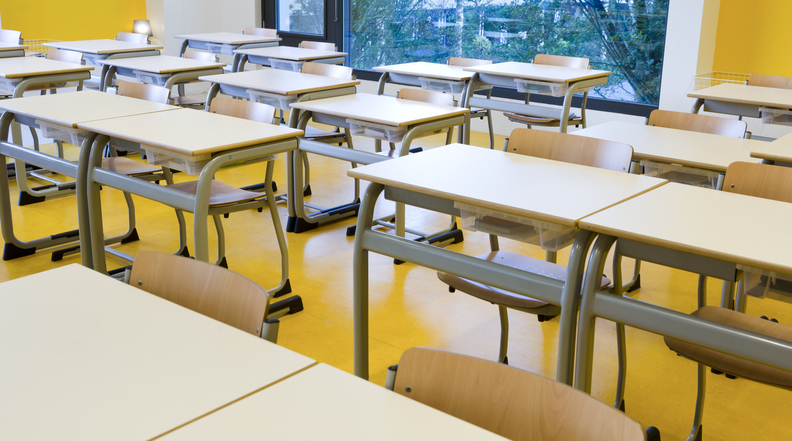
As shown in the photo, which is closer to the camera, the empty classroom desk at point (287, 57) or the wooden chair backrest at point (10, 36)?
the empty classroom desk at point (287, 57)

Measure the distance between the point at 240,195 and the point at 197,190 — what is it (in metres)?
0.50

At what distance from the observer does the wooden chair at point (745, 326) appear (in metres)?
1.81

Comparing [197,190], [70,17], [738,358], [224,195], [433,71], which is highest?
[70,17]

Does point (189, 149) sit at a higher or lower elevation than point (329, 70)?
lower

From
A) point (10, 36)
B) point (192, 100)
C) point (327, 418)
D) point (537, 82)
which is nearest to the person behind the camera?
point (327, 418)

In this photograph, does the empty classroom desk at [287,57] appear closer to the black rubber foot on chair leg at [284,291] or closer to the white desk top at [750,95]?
the black rubber foot on chair leg at [284,291]

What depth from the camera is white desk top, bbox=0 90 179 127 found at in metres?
3.22

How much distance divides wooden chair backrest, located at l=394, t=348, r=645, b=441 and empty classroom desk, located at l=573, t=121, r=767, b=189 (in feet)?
6.07

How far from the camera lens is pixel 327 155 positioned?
A: 381 cm

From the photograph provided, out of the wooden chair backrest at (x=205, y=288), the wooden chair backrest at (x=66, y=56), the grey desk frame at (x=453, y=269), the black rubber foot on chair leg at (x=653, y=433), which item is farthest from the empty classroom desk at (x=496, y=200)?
the wooden chair backrest at (x=66, y=56)

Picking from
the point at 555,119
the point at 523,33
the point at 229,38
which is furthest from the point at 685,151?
the point at 229,38

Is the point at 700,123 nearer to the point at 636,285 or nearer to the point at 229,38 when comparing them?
the point at 636,285

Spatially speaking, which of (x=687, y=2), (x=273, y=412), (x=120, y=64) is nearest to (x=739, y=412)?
(x=273, y=412)

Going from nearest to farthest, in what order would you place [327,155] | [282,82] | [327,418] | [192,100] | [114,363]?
[327,418], [114,363], [327,155], [282,82], [192,100]
